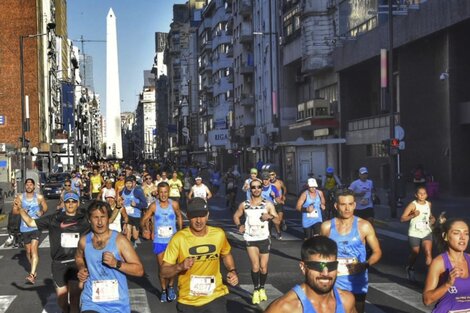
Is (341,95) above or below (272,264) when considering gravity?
above

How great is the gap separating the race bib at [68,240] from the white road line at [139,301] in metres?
1.63

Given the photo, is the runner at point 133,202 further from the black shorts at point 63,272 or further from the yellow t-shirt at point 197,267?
the yellow t-shirt at point 197,267

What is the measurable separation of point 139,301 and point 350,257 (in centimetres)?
406

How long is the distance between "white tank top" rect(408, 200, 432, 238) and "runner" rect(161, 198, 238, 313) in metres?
5.77

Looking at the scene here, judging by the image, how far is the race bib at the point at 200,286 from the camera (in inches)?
238

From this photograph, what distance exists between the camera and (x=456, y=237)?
5551 mm

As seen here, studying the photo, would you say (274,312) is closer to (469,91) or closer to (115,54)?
(469,91)

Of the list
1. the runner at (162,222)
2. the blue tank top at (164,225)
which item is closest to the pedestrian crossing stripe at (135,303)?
the runner at (162,222)

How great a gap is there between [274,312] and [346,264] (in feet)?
10.9

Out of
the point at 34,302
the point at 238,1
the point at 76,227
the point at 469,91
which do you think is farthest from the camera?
the point at 238,1

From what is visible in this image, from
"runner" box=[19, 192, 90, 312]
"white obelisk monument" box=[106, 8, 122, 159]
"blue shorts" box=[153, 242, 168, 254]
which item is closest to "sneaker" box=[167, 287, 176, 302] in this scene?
"blue shorts" box=[153, 242, 168, 254]

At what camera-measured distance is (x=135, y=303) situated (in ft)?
32.4

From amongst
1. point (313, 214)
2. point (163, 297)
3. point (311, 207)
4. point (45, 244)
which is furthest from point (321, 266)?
point (45, 244)

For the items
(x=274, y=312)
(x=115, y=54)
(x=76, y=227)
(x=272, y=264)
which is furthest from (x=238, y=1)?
(x=115, y=54)
